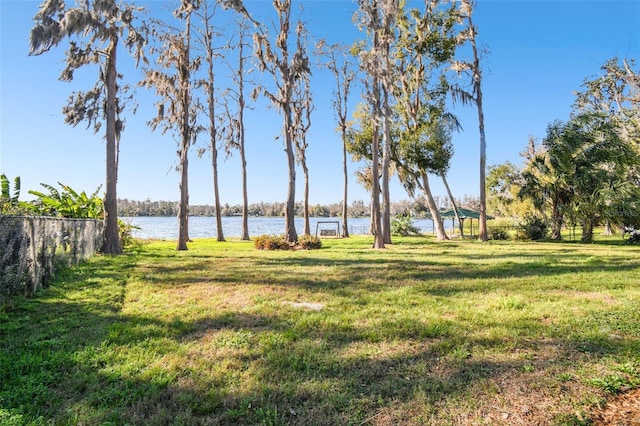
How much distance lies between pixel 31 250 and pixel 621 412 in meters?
8.09

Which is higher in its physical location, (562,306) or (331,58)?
(331,58)

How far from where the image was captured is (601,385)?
118 inches

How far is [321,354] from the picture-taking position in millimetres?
3727

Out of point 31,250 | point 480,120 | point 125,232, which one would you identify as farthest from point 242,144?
point 31,250

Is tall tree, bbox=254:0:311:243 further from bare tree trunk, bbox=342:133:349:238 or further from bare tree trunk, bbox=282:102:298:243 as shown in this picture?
bare tree trunk, bbox=342:133:349:238

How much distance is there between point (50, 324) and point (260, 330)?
272 centimetres

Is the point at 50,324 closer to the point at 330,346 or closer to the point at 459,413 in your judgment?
the point at 330,346

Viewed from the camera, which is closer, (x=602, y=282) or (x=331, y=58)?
(x=602, y=282)

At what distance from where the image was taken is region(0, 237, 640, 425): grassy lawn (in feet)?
9.04

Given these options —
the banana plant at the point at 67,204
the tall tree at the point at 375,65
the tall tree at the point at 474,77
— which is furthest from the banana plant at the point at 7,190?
the tall tree at the point at 474,77

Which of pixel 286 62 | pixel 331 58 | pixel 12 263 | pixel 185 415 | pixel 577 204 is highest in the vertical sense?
pixel 331 58

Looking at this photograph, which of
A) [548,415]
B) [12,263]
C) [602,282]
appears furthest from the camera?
[602,282]

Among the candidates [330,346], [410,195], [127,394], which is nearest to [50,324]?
[127,394]

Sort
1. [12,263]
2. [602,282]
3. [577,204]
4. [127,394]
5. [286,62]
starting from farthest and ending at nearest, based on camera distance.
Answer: [577,204]
[286,62]
[602,282]
[12,263]
[127,394]
